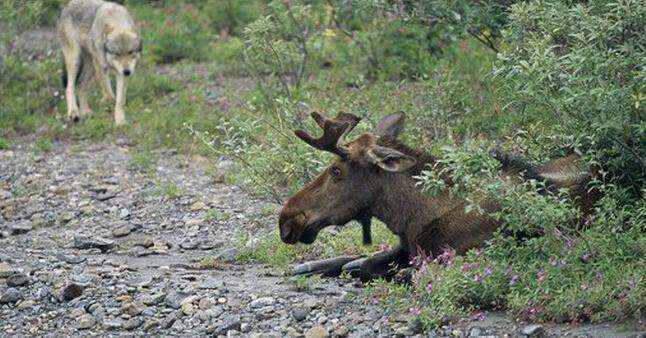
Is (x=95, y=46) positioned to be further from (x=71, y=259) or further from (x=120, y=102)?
(x=71, y=259)

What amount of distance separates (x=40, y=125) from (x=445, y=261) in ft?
31.4

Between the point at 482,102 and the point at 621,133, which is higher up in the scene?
the point at 621,133

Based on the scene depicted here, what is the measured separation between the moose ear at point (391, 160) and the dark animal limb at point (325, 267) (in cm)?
101

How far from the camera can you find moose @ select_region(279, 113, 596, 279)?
30.5ft

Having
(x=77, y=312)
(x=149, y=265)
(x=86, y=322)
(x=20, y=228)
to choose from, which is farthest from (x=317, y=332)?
(x=20, y=228)

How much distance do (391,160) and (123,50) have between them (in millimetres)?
9675

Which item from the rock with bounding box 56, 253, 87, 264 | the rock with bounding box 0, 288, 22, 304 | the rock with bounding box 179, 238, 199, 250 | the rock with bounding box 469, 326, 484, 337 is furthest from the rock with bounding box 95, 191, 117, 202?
the rock with bounding box 469, 326, 484, 337

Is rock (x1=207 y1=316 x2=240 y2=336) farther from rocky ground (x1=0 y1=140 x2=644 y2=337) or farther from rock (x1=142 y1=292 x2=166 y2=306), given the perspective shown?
rock (x1=142 y1=292 x2=166 y2=306)

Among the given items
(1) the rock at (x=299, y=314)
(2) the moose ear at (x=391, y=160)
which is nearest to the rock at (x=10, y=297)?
(1) the rock at (x=299, y=314)

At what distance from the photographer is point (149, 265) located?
1113 cm

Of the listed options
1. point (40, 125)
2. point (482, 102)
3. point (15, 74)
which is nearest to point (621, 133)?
point (482, 102)

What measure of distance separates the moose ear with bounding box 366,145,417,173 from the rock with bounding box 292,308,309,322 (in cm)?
115

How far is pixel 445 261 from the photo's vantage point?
8.99 m

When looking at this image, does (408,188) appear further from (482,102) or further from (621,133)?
(482,102)
